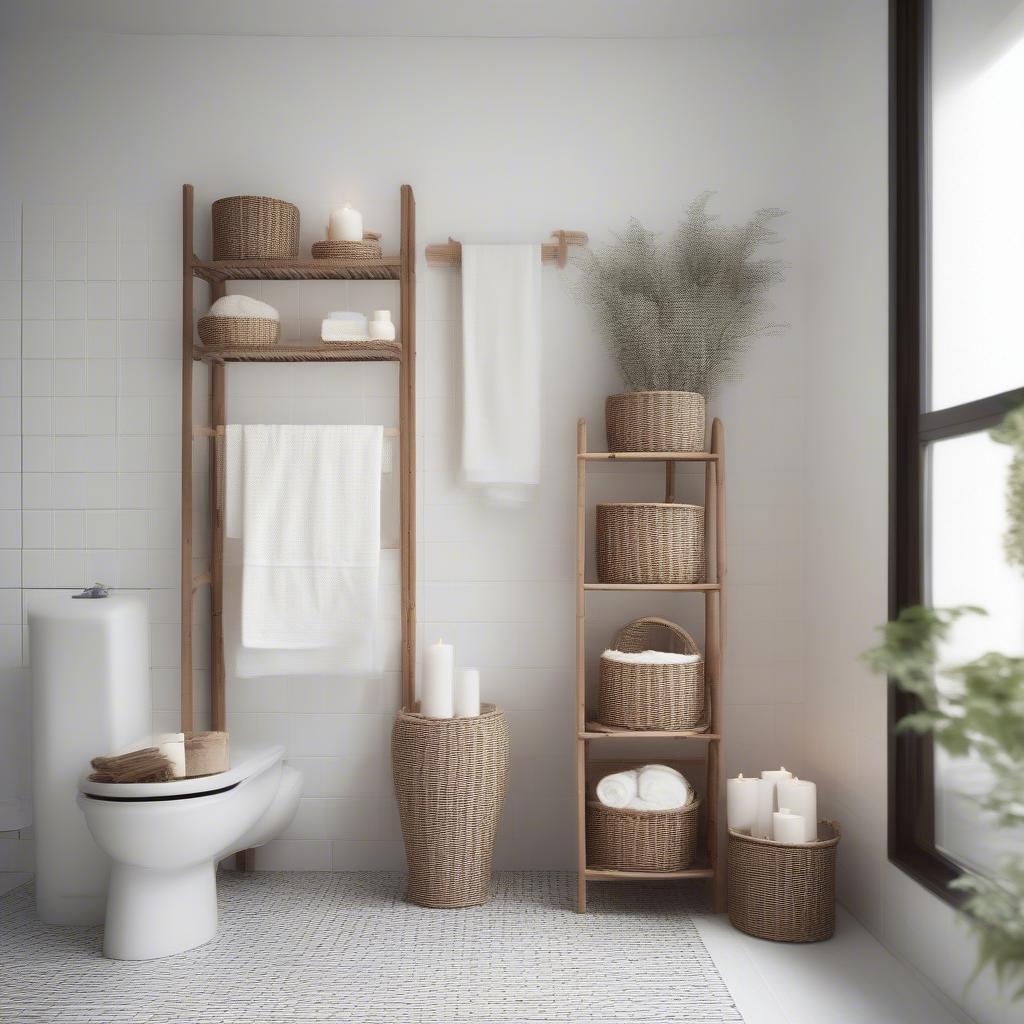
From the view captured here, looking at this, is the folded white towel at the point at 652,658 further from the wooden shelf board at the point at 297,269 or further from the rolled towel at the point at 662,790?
the wooden shelf board at the point at 297,269

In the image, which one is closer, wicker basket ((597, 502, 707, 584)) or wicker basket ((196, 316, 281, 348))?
wicker basket ((597, 502, 707, 584))

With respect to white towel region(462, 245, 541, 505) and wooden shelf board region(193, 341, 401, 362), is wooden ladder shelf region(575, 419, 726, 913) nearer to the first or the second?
white towel region(462, 245, 541, 505)

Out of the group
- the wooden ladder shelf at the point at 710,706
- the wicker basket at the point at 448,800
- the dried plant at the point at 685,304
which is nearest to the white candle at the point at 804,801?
the wooden ladder shelf at the point at 710,706

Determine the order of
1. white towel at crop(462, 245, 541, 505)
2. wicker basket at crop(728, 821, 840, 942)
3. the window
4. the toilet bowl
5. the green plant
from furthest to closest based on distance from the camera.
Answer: white towel at crop(462, 245, 541, 505) < wicker basket at crop(728, 821, 840, 942) < the toilet bowl < the window < the green plant

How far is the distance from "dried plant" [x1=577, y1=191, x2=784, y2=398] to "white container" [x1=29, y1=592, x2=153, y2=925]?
1651 mm

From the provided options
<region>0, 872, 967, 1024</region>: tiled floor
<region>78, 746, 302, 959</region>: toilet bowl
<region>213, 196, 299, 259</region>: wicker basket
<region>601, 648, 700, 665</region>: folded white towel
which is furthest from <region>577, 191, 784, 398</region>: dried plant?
<region>78, 746, 302, 959</region>: toilet bowl

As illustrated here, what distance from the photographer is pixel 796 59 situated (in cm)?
310

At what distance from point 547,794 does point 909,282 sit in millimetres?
1820

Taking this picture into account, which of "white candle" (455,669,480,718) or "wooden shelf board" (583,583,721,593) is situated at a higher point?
"wooden shelf board" (583,583,721,593)

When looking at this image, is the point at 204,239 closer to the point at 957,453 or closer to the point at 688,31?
the point at 688,31

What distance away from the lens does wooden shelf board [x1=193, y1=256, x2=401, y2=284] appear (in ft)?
9.56

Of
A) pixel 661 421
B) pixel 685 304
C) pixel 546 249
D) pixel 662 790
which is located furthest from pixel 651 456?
pixel 662 790

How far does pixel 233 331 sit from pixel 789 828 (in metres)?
2.07

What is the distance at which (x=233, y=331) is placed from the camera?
2887 millimetres
